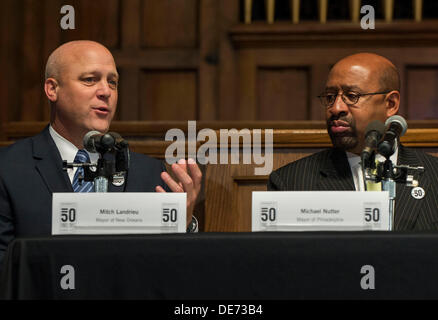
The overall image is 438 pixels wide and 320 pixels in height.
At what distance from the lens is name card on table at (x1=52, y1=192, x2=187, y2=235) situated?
1.93 meters

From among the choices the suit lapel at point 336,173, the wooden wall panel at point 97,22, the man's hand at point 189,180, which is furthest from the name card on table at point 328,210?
the wooden wall panel at point 97,22

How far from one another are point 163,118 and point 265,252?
10.6ft

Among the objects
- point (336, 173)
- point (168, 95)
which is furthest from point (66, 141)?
point (168, 95)

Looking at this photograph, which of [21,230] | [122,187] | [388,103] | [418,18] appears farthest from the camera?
[418,18]

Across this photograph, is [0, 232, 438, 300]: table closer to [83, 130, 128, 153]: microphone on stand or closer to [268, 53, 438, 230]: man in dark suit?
[83, 130, 128, 153]: microphone on stand

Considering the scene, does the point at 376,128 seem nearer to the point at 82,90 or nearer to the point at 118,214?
the point at 118,214

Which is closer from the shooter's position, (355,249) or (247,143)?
(355,249)

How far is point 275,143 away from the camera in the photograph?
2988 millimetres

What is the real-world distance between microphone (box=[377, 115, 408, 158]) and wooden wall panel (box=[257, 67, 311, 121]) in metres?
2.82

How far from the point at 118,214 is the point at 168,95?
3151 mm

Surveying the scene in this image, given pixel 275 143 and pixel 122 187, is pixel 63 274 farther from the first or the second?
pixel 275 143
